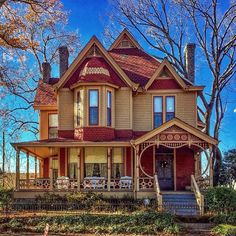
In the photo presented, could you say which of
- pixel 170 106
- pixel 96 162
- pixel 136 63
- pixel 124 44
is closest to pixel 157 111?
pixel 170 106

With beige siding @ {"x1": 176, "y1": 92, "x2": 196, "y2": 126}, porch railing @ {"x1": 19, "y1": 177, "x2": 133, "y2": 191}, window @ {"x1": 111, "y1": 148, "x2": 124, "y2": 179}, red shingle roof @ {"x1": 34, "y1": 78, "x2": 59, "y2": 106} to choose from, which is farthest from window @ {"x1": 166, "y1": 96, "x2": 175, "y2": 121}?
red shingle roof @ {"x1": 34, "y1": 78, "x2": 59, "y2": 106}

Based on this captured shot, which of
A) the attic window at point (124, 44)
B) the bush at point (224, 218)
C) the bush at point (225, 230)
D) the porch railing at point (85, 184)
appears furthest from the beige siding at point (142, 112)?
the bush at point (225, 230)

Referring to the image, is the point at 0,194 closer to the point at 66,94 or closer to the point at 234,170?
the point at 66,94

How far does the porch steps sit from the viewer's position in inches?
780

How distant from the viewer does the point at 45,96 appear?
94.4 feet

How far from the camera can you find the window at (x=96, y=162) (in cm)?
2522

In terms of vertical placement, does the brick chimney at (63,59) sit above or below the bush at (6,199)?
above

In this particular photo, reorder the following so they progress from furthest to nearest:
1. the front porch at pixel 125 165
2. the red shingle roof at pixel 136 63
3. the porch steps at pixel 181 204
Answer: the red shingle roof at pixel 136 63
the front porch at pixel 125 165
the porch steps at pixel 181 204

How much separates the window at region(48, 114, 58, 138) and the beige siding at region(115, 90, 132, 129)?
4789 mm

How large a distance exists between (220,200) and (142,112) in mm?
7954

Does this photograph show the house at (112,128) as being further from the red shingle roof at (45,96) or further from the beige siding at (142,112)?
the red shingle roof at (45,96)

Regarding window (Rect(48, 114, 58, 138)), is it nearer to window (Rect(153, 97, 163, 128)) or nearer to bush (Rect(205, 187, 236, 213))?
window (Rect(153, 97, 163, 128))

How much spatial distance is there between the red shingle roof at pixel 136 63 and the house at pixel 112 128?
135 mm

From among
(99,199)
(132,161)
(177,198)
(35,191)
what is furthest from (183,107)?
(35,191)
